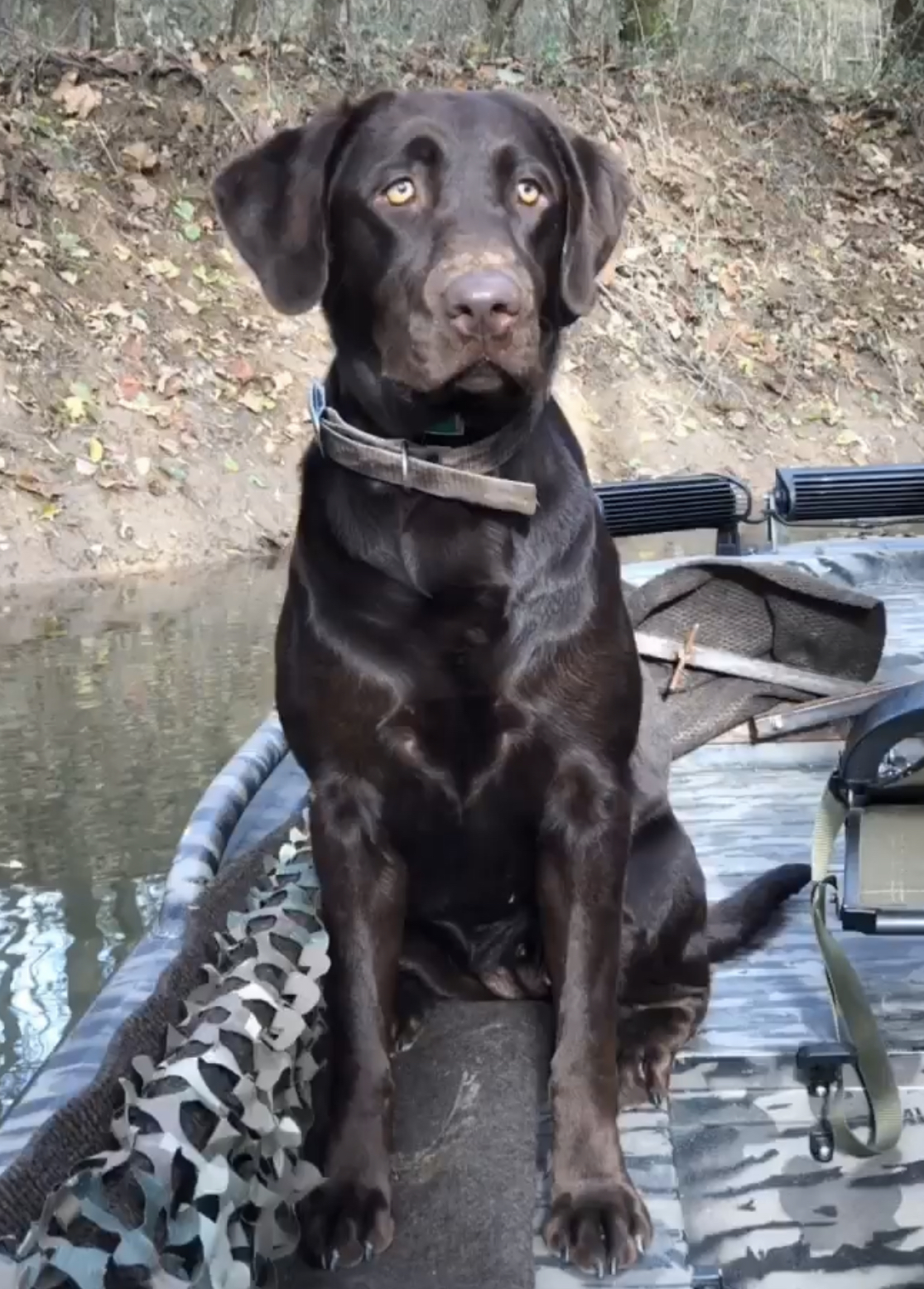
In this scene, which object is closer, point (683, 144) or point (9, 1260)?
point (9, 1260)

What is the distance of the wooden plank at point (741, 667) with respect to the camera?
11.9ft

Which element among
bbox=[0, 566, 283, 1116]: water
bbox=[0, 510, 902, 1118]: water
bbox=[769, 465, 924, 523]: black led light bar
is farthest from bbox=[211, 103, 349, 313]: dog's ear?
bbox=[769, 465, 924, 523]: black led light bar

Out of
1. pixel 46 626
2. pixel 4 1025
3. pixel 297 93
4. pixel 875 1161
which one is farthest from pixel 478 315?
pixel 297 93

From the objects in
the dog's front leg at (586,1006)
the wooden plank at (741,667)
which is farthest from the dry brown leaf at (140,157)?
the dog's front leg at (586,1006)

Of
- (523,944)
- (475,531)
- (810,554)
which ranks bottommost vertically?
(810,554)

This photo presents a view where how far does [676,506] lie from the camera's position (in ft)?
15.7

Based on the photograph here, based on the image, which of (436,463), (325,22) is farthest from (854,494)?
(325,22)

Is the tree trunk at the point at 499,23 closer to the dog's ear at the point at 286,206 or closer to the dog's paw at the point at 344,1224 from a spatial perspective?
the dog's ear at the point at 286,206

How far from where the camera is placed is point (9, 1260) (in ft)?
5.04

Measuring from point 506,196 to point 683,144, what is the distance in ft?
48.3

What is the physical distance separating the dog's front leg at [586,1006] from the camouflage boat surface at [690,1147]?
1.6 inches

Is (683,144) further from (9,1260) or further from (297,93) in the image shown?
(9,1260)

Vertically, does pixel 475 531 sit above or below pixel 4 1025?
above

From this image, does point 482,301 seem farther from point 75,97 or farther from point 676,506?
point 75,97
